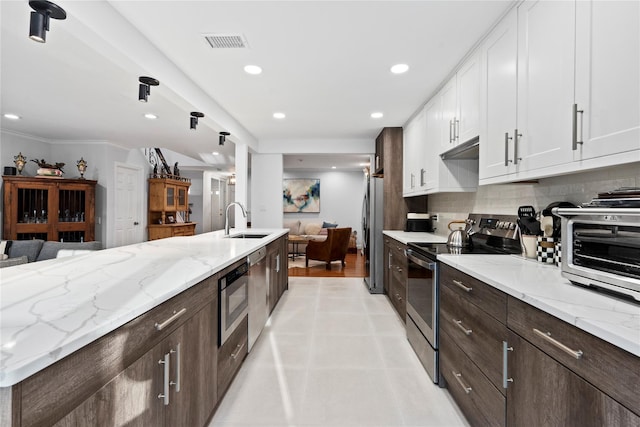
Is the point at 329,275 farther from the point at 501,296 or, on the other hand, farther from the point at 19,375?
the point at 19,375

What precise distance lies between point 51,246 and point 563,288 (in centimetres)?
429

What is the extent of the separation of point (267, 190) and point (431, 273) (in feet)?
13.0

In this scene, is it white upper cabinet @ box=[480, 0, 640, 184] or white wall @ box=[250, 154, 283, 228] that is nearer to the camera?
white upper cabinet @ box=[480, 0, 640, 184]

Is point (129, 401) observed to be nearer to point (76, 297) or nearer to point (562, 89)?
point (76, 297)

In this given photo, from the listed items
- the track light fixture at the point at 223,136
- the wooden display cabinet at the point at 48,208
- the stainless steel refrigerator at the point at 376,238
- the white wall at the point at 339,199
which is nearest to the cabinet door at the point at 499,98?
the stainless steel refrigerator at the point at 376,238

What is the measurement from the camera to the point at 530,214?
204cm

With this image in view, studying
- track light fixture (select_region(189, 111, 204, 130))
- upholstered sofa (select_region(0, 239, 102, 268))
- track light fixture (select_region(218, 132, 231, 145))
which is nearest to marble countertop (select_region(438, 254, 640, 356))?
track light fixture (select_region(189, 111, 204, 130))

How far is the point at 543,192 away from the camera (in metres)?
2.07

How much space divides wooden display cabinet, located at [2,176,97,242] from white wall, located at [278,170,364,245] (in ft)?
16.0

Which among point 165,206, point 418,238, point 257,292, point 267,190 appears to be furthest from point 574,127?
point 165,206

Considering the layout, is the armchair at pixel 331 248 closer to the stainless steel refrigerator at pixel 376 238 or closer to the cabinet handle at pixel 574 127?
the stainless steel refrigerator at pixel 376 238

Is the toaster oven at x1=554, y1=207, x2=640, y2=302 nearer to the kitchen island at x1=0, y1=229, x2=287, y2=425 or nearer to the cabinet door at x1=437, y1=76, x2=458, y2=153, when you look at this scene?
the kitchen island at x1=0, y1=229, x2=287, y2=425

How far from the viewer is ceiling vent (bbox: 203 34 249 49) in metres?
2.20

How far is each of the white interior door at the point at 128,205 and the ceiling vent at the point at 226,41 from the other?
467 cm
